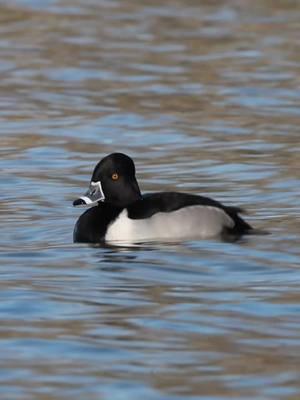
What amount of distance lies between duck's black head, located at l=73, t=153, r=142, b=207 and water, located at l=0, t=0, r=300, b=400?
1.11 feet

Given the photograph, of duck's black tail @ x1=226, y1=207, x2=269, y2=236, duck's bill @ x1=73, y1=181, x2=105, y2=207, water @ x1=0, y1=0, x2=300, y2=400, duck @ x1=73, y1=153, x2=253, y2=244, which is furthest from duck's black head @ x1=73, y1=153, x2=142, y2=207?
duck's black tail @ x1=226, y1=207, x2=269, y2=236

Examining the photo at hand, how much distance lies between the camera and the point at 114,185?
35.9 ft

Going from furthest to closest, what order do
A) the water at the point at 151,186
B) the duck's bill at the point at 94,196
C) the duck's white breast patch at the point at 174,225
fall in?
the duck's bill at the point at 94,196 < the duck's white breast patch at the point at 174,225 < the water at the point at 151,186

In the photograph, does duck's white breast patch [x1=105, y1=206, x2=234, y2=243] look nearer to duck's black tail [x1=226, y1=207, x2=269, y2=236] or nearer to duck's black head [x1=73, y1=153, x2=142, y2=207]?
duck's black tail [x1=226, y1=207, x2=269, y2=236]

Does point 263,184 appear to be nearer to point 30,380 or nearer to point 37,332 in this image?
point 37,332

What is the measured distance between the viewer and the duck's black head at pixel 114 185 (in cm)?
1095

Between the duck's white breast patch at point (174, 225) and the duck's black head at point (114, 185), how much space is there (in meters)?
0.35

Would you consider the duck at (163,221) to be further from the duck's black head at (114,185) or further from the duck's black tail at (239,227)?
the duck's black head at (114,185)

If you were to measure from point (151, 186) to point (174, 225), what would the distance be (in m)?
2.44

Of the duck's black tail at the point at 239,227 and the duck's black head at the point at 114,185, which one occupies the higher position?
the duck's black head at the point at 114,185

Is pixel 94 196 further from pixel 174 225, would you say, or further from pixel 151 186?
pixel 151 186

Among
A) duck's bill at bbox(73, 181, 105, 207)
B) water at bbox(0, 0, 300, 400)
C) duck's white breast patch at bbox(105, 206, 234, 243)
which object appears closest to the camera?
water at bbox(0, 0, 300, 400)

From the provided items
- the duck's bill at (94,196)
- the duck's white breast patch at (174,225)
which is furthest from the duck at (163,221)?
the duck's bill at (94,196)

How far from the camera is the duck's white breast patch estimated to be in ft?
34.5
